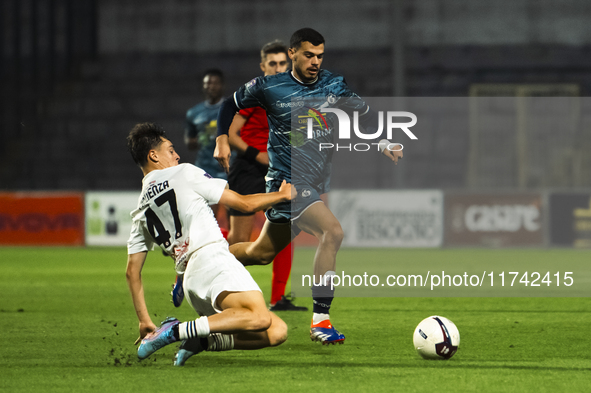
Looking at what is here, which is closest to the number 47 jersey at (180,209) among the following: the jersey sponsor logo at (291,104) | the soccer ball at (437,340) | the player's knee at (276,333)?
the player's knee at (276,333)

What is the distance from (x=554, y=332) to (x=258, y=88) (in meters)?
2.30

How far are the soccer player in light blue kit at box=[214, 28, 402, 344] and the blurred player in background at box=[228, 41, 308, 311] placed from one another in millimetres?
1001

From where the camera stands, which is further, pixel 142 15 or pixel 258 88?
pixel 142 15

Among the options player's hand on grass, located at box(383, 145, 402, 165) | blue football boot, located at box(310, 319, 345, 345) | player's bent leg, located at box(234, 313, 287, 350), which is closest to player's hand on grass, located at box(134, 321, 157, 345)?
player's bent leg, located at box(234, 313, 287, 350)

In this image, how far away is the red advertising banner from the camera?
47.0 feet

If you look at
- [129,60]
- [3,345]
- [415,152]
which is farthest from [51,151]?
[3,345]

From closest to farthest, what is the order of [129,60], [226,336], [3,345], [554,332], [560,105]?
[226,336] < [3,345] < [554,332] < [560,105] < [129,60]

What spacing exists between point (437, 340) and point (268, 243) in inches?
51.6

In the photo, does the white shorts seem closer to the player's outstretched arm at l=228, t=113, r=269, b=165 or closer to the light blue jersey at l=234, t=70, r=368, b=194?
the light blue jersey at l=234, t=70, r=368, b=194

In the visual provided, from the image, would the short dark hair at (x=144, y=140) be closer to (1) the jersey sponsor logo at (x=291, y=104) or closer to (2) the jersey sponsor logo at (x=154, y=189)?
(2) the jersey sponsor logo at (x=154, y=189)

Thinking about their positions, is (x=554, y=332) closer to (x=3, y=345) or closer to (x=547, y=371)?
(x=547, y=371)

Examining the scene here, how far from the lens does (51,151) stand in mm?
18438

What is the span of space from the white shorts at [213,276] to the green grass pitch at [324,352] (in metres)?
0.37

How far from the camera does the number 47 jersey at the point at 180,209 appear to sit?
13.3ft
